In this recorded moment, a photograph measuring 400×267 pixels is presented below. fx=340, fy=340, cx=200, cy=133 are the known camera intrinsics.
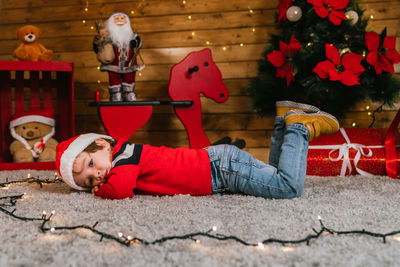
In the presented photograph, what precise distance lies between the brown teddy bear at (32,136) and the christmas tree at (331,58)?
4.08 ft

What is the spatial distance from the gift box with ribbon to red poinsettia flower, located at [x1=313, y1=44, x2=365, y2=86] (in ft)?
0.85

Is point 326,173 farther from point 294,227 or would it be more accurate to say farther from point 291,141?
point 294,227

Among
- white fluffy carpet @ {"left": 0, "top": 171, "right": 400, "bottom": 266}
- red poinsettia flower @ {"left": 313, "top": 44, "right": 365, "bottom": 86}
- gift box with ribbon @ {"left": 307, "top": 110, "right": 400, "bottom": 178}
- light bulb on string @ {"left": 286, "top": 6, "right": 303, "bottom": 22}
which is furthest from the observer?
light bulb on string @ {"left": 286, "top": 6, "right": 303, "bottom": 22}

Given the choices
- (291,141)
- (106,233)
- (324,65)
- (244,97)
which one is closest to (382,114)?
(324,65)

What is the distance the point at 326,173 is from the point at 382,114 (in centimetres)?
80

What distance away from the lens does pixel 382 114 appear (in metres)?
2.06

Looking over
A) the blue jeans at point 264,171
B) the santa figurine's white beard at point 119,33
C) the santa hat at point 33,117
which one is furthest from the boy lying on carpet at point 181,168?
the santa hat at point 33,117

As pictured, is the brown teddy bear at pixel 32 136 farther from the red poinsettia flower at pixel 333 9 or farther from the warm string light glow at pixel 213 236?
the red poinsettia flower at pixel 333 9

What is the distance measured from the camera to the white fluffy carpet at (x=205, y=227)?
61 cm

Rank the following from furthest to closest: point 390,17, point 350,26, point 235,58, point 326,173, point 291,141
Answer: point 235,58 → point 390,17 → point 350,26 → point 326,173 → point 291,141

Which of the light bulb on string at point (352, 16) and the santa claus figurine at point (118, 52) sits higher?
the light bulb on string at point (352, 16)

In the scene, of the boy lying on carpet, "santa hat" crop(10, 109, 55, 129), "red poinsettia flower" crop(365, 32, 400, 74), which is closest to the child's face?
the boy lying on carpet

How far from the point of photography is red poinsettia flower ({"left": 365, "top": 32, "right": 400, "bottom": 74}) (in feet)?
5.42

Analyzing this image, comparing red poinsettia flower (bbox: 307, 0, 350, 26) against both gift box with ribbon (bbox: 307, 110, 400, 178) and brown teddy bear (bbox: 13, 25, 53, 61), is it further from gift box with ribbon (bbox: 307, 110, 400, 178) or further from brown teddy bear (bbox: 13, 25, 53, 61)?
brown teddy bear (bbox: 13, 25, 53, 61)
